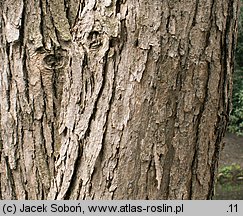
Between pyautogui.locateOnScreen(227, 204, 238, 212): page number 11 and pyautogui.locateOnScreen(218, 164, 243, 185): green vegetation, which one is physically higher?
pyautogui.locateOnScreen(227, 204, 238, 212): page number 11

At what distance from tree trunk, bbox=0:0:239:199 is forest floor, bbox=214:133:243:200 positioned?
4.62 meters

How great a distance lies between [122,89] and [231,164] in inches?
233

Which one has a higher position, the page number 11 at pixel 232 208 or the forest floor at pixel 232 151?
the page number 11 at pixel 232 208

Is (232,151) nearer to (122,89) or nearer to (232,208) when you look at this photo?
(232,208)

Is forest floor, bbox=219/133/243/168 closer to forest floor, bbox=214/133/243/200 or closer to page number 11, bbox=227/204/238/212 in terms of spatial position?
forest floor, bbox=214/133/243/200

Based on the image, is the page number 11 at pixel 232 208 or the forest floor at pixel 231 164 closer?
the page number 11 at pixel 232 208

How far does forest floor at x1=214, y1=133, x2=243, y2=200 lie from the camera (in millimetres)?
5891

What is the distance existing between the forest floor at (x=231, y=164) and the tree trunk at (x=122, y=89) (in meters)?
4.62

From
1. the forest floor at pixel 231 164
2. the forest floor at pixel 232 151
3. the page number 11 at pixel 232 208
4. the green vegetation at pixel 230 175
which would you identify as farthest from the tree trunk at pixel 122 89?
the forest floor at pixel 232 151

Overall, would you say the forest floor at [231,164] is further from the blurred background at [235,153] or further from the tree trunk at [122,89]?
the tree trunk at [122,89]

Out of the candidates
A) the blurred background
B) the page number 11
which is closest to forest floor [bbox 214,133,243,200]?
the blurred background

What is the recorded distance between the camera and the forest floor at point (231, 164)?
5.89 m

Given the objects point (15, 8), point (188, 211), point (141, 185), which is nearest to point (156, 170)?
point (141, 185)

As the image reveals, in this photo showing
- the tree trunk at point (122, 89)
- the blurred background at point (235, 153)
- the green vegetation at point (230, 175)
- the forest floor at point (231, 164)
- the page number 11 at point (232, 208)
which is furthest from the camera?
the green vegetation at point (230, 175)
